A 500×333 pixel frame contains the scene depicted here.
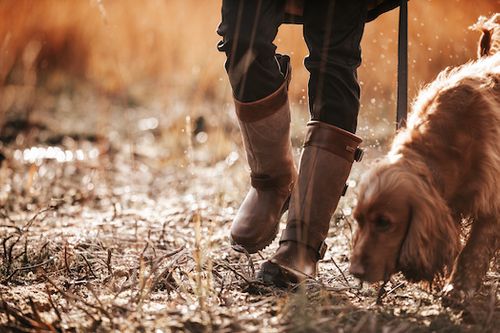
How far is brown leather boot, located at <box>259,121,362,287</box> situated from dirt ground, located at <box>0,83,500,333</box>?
0.11m

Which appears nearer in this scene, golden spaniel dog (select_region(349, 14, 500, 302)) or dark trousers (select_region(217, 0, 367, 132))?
golden spaniel dog (select_region(349, 14, 500, 302))

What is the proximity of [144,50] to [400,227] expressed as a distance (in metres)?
5.55

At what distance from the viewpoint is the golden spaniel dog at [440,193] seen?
88.5 inches

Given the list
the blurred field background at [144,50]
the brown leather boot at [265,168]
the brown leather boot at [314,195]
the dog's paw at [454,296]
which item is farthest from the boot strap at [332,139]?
the blurred field background at [144,50]

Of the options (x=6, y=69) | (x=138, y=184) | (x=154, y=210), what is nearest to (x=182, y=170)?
(x=138, y=184)

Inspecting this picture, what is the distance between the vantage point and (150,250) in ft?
10.1

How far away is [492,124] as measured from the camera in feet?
7.92

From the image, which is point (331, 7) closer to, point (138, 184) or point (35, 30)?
point (138, 184)

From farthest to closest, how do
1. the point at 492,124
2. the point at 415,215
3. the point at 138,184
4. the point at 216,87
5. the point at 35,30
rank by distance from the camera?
the point at 216,87
the point at 35,30
the point at 138,184
the point at 492,124
the point at 415,215

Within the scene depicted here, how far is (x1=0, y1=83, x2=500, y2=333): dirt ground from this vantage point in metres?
1.98

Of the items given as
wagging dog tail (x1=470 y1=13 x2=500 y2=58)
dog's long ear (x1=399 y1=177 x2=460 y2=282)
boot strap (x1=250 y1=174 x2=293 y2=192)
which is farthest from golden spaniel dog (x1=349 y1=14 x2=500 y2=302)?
boot strap (x1=250 y1=174 x2=293 y2=192)

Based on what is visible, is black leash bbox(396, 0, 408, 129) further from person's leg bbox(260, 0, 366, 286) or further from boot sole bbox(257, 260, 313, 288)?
boot sole bbox(257, 260, 313, 288)

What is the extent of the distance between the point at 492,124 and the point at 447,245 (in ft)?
1.40

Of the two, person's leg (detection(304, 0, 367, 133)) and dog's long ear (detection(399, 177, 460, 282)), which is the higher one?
person's leg (detection(304, 0, 367, 133))
